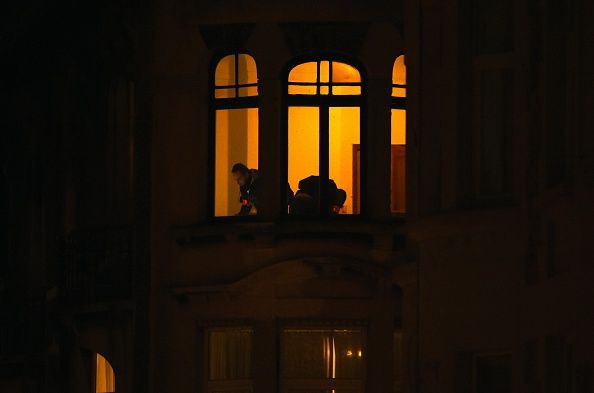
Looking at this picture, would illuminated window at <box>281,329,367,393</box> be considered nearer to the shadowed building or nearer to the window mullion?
the shadowed building

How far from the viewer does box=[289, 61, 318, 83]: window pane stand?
1316 inches

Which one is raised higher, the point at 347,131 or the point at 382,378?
the point at 347,131

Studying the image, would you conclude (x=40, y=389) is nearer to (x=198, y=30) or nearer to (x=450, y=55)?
(x=198, y=30)

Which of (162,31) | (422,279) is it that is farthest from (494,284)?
(162,31)

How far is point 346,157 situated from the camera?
110ft

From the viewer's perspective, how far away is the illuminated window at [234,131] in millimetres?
33500

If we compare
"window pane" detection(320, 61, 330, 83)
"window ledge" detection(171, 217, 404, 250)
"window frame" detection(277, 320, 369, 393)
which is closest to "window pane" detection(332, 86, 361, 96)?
"window pane" detection(320, 61, 330, 83)

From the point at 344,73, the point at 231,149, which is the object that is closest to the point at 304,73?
the point at 344,73

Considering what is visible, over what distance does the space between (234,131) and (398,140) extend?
2119 mm

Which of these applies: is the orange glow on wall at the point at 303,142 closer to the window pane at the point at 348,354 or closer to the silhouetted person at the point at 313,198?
the silhouetted person at the point at 313,198

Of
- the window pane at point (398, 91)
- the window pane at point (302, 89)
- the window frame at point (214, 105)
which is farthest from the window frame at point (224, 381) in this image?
the window pane at point (398, 91)

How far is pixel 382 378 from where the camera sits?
32.9 m

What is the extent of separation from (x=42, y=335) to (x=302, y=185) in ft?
20.5

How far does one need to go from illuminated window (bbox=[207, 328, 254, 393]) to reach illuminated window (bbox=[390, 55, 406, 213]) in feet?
8.45
